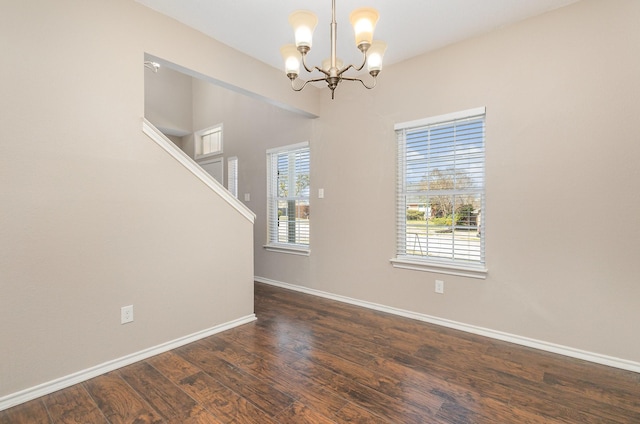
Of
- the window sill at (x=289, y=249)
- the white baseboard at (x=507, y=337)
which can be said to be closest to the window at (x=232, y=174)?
the window sill at (x=289, y=249)

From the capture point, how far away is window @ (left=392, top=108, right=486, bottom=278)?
290 centimetres

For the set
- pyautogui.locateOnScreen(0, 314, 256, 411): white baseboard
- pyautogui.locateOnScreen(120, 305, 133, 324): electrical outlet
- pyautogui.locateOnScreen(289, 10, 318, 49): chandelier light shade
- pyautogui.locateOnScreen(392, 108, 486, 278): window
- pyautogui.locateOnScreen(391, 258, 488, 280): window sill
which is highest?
pyautogui.locateOnScreen(289, 10, 318, 49): chandelier light shade

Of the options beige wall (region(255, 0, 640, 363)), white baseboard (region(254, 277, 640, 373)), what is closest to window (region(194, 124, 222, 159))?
beige wall (region(255, 0, 640, 363))

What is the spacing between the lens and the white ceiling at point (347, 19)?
2.38 m

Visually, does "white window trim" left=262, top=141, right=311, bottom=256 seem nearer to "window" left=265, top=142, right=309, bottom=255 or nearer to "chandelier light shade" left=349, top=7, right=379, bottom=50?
"window" left=265, top=142, right=309, bottom=255

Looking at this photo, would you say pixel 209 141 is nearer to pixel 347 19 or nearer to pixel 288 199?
pixel 288 199

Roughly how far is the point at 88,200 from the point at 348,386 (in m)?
2.14

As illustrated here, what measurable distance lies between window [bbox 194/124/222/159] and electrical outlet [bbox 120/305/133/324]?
3.62 meters

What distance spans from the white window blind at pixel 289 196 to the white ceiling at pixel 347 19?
156 centimetres

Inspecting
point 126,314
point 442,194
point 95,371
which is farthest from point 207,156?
point 442,194

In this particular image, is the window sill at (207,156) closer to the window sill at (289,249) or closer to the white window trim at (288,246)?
the white window trim at (288,246)

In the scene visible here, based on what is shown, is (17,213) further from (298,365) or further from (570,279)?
(570,279)

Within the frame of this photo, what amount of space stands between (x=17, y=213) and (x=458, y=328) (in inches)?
137

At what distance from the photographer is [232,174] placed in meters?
5.30
